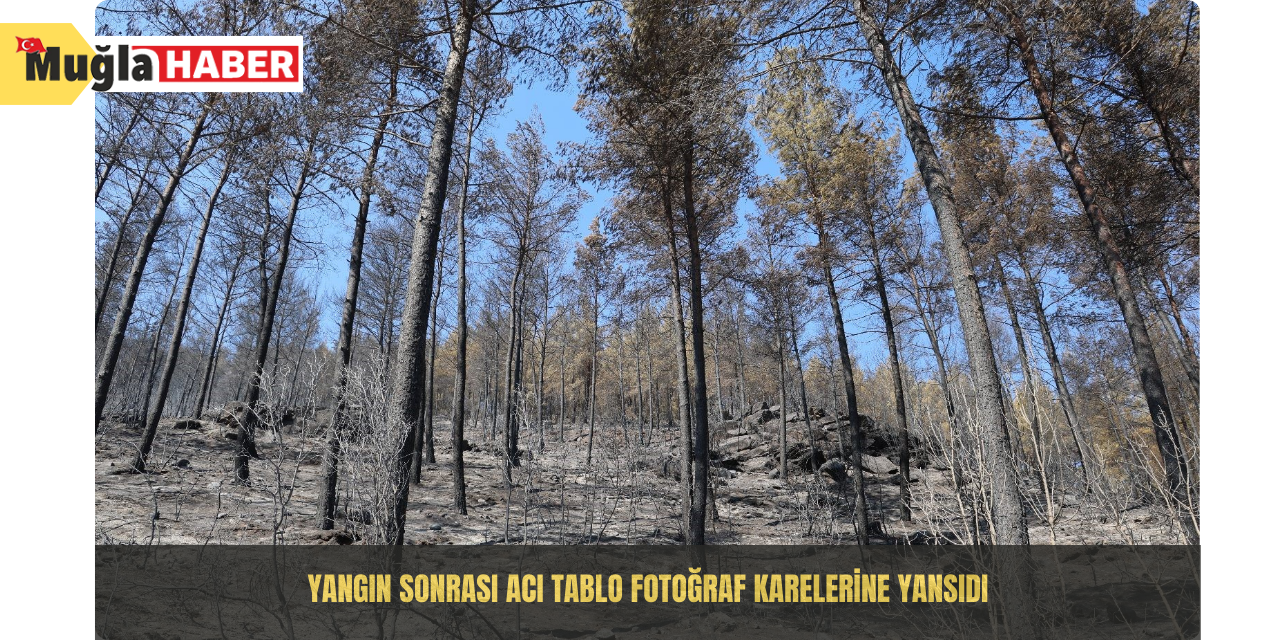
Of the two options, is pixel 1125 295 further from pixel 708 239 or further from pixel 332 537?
pixel 332 537

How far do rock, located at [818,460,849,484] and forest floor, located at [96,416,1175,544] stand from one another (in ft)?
1.74

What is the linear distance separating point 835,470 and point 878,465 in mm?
1727

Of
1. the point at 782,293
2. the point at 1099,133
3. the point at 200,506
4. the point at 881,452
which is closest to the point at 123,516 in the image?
the point at 200,506

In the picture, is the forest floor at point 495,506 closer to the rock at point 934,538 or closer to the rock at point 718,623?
the rock at point 934,538

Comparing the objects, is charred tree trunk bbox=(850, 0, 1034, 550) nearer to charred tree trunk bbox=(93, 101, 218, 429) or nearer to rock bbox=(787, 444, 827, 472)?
charred tree trunk bbox=(93, 101, 218, 429)

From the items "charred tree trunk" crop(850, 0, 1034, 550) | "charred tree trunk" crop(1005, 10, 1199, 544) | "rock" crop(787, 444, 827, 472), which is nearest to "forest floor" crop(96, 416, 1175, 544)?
"rock" crop(787, 444, 827, 472)

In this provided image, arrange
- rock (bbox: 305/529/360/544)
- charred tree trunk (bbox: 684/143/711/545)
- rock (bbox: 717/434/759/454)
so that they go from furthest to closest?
1. rock (bbox: 717/434/759/454)
2. charred tree trunk (bbox: 684/143/711/545)
3. rock (bbox: 305/529/360/544)

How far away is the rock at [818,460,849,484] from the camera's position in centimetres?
1569

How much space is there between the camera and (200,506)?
905 cm

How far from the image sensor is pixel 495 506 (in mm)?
11062

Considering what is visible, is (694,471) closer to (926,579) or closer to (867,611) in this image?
(867,611)
